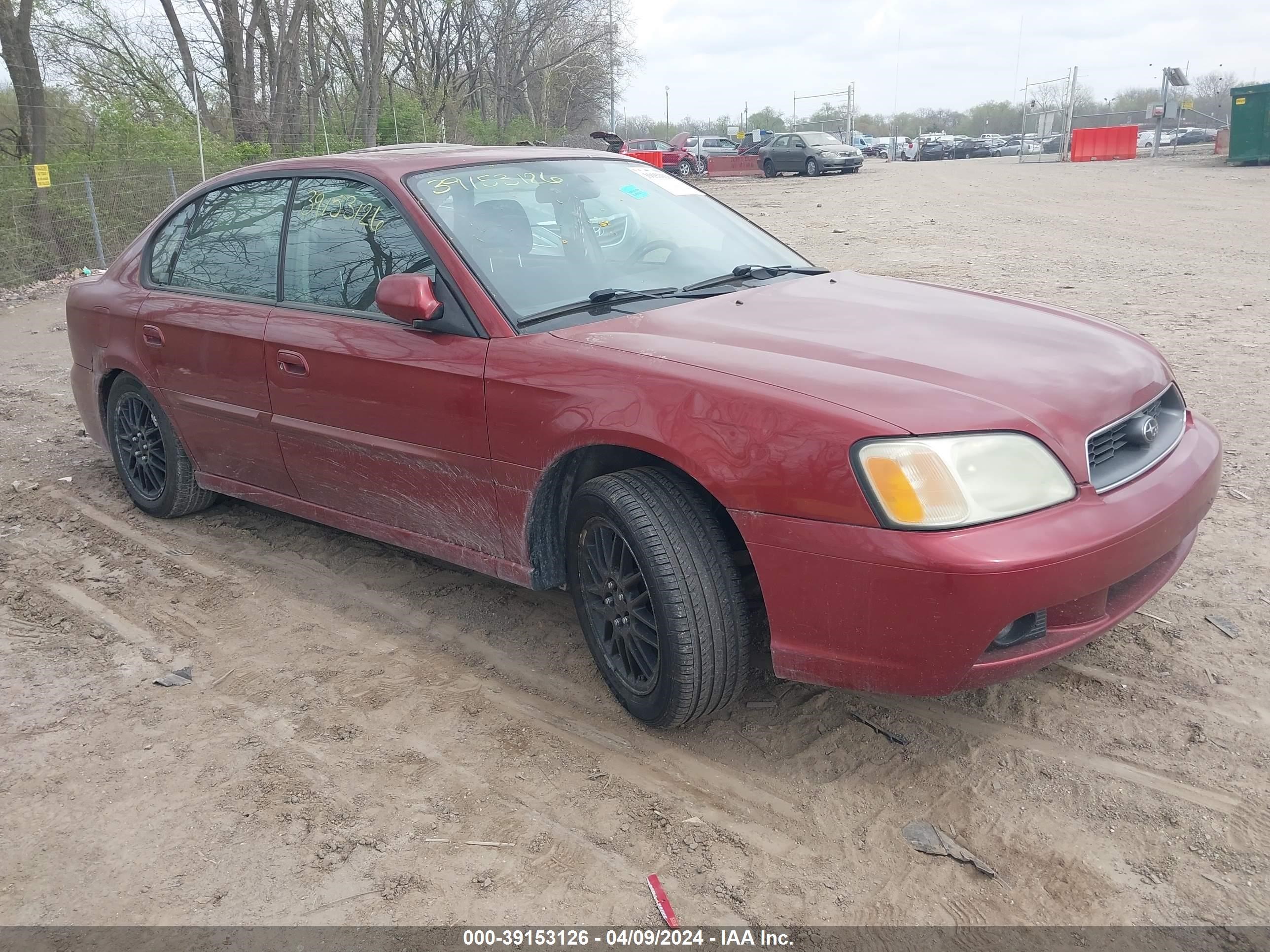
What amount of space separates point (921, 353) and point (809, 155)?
101 ft

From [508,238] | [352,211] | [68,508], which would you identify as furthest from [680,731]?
[68,508]

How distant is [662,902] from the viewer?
2273mm

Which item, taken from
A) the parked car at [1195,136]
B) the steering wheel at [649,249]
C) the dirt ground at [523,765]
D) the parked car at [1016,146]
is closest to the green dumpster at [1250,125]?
the parked car at [1016,146]

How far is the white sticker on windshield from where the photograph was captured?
4090 mm

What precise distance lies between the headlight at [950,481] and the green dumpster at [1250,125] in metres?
27.9

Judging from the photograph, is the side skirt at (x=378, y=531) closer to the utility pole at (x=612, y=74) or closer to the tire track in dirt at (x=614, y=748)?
the tire track in dirt at (x=614, y=748)

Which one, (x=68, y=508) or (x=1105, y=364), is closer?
(x=1105, y=364)

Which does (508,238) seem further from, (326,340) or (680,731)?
(680,731)

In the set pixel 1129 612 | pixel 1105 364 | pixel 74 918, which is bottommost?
pixel 74 918

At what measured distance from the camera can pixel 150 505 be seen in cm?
479

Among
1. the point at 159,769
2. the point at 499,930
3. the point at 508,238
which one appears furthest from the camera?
the point at 508,238

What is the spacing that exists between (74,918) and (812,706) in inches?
77.8

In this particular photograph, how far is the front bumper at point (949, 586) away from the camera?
7.47 feet

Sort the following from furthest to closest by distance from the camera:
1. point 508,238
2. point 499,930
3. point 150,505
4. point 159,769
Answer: point 150,505, point 508,238, point 159,769, point 499,930
